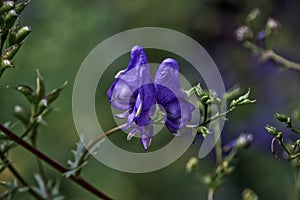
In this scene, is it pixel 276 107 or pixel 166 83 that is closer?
pixel 166 83

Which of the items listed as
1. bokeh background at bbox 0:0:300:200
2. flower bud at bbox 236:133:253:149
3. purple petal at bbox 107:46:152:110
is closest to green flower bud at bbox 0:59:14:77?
purple petal at bbox 107:46:152:110

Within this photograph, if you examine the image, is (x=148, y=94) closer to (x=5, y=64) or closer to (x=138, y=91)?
(x=138, y=91)

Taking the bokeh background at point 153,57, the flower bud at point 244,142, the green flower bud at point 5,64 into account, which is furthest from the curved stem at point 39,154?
the bokeh background at point 153,57

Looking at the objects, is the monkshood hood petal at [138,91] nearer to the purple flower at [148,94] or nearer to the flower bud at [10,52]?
the purple flower at [148,94]

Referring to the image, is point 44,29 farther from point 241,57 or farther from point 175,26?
point 241,57

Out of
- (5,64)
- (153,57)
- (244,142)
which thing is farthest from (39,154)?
(153,57)

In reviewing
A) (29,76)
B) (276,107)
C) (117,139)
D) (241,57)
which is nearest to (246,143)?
(117,139)
